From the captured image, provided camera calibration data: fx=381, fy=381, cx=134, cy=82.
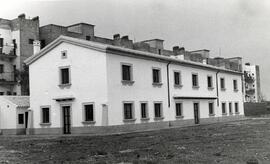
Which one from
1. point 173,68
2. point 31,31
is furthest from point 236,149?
point 31,31

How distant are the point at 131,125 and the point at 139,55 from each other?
586 cm

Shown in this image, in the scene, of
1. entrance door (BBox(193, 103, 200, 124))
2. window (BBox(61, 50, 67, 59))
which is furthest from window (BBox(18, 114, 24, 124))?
entrance door (BBox(193, 103, 200, 124))

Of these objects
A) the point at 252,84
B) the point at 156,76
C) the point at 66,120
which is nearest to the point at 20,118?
the point at 66,120

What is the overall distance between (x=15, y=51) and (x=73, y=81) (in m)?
20.1

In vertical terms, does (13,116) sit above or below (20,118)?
above

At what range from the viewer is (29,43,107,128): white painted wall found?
2870cm

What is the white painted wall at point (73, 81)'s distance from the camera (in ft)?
94.2

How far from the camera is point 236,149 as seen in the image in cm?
1434

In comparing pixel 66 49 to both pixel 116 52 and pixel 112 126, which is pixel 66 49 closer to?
pixel 116 52

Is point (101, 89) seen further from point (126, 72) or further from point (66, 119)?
point (66, 119)

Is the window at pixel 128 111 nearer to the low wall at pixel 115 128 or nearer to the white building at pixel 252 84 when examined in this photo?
the low wall at pixel 115 128

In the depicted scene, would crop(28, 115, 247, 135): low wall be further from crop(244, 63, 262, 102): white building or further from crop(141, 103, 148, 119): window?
crop(244, 63, 262, 102): white building

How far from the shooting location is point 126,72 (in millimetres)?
30922

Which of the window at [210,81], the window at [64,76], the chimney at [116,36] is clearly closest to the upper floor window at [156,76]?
the window at [64,76]
